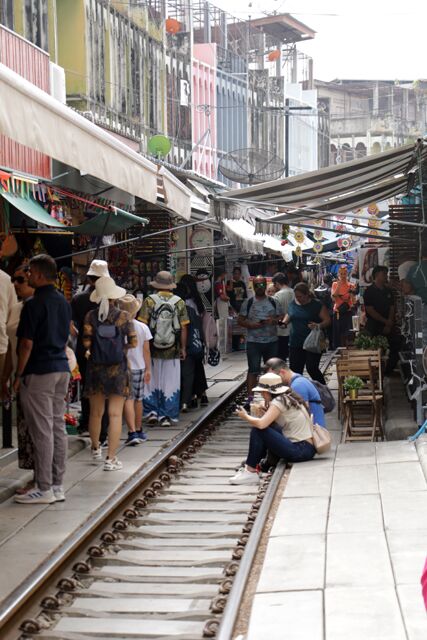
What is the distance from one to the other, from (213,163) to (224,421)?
30.5 m

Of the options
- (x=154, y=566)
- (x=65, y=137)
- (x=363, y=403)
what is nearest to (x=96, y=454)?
(x=363, y=403)

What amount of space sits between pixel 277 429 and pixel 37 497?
2.63 m

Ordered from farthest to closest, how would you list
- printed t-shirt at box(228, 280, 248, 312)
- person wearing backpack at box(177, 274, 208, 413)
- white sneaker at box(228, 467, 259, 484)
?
printed t-shirt at box(228, 280, 248, 312) < person wearing backpack at box(177, 274, 208, 413) < white sneaker at box(228, 467, 259, 484)

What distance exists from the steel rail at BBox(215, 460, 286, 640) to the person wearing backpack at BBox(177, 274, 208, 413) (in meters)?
5.05

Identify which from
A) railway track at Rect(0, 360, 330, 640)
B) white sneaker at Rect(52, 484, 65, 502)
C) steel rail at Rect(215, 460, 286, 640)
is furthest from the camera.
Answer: white sneaker at Rect(52, 484, 65, 502)

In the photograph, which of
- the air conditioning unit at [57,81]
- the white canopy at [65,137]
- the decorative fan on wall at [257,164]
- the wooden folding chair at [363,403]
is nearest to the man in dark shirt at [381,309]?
the wooden folding chair at [363,403]

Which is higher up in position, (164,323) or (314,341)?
(164,323)

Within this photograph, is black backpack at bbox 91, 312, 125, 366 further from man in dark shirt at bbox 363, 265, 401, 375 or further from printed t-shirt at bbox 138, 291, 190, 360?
man in dark shirt at bbox 363, 265, 401, 375

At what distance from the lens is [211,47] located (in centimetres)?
4647

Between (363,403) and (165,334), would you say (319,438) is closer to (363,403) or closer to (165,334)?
(363,403)

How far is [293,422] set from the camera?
39.5ft

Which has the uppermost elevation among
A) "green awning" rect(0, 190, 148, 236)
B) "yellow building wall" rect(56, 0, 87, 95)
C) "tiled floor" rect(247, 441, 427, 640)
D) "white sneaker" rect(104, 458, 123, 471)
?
"yellow building wall" rect(56, 0, 87, 95)

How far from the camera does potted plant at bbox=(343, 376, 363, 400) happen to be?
14.4 meters

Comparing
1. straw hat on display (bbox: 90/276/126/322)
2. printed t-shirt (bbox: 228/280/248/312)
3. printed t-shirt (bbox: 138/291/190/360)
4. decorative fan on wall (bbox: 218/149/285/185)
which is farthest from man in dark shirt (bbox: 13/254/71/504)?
printed t-shirt (bbox: 228/280/248/312)
